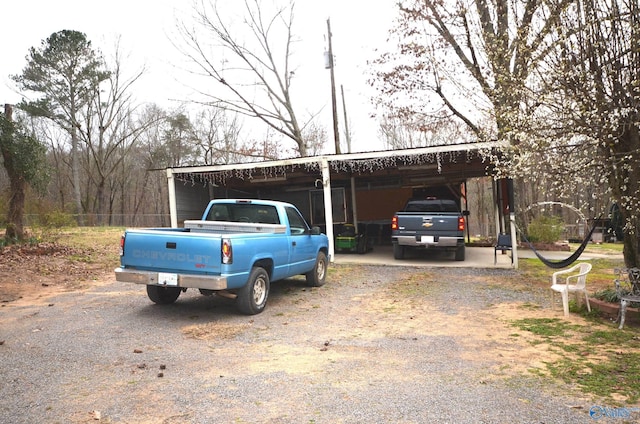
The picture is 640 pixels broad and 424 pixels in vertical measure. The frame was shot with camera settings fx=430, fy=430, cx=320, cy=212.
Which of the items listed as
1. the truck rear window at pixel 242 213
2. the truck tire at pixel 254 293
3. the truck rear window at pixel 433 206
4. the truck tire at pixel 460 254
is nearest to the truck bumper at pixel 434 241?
the truck tire at pixel 460 254

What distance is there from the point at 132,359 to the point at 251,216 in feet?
11.9

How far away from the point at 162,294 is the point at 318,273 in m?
3.18

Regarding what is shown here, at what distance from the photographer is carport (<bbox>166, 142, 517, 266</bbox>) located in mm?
12203

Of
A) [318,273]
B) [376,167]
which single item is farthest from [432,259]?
[318,273]

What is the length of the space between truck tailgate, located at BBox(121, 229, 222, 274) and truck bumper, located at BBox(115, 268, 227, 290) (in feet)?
0.27

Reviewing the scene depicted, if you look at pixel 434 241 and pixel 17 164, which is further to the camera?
pixel 17 164

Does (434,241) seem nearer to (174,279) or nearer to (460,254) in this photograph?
(460,254)

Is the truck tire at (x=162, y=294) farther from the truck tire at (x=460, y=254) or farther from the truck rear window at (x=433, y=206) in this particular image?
the truck tire at (x=460, y=254)

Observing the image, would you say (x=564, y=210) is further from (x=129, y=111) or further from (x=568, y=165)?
(x=129, y=111)

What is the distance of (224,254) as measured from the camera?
225 inches

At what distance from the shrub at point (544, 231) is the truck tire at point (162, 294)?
14812mm

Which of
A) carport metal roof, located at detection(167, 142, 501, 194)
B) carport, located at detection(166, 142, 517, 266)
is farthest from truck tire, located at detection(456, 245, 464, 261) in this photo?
carport metal roof, located at detection(167, 142, 501, 194)

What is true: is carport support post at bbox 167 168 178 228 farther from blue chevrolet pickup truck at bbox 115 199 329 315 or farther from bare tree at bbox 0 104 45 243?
blue chevrolet pickup truck at bbox 115 199 329 315

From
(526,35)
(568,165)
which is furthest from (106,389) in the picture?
(526,35)
